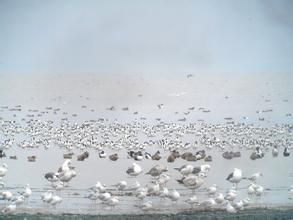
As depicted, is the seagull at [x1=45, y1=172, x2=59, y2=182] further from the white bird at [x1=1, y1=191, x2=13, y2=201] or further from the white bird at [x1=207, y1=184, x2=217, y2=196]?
the white bird at [x1=207, y1=184, x2=217, y2=196]

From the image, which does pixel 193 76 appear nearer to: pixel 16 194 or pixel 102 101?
pixel 102 101

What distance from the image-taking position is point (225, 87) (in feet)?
42.5

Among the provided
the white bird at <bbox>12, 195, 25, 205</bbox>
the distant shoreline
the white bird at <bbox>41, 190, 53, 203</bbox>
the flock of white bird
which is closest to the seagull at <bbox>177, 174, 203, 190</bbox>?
the flock of white bird

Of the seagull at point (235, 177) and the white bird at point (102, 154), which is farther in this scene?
the white bird at point (102, 154)

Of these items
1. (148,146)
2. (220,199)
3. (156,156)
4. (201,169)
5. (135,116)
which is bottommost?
(220,199)

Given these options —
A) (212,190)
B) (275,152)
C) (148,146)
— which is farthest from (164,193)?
(148,146)

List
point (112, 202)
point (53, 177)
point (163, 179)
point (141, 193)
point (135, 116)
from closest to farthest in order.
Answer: point (112, 202) < point (141, 193) < point (163, 179) < point (53, 177) < point (135, 116)

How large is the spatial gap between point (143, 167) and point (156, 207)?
5.23 ft

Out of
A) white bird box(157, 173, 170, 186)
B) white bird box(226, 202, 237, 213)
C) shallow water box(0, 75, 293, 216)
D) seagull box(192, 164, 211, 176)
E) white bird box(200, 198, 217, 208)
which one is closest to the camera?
white bird box(226, 202, 237, 213)

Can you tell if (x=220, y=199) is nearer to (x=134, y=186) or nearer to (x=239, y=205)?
(x=239, y=205)

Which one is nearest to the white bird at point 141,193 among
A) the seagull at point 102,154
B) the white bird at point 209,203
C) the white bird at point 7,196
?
the white bird at point 209,203

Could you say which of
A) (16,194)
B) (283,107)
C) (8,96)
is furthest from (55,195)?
(8,96)

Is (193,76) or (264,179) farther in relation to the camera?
(193,76)

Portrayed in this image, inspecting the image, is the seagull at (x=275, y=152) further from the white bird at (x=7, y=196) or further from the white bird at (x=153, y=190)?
the white bird at (x=7, y=196)
